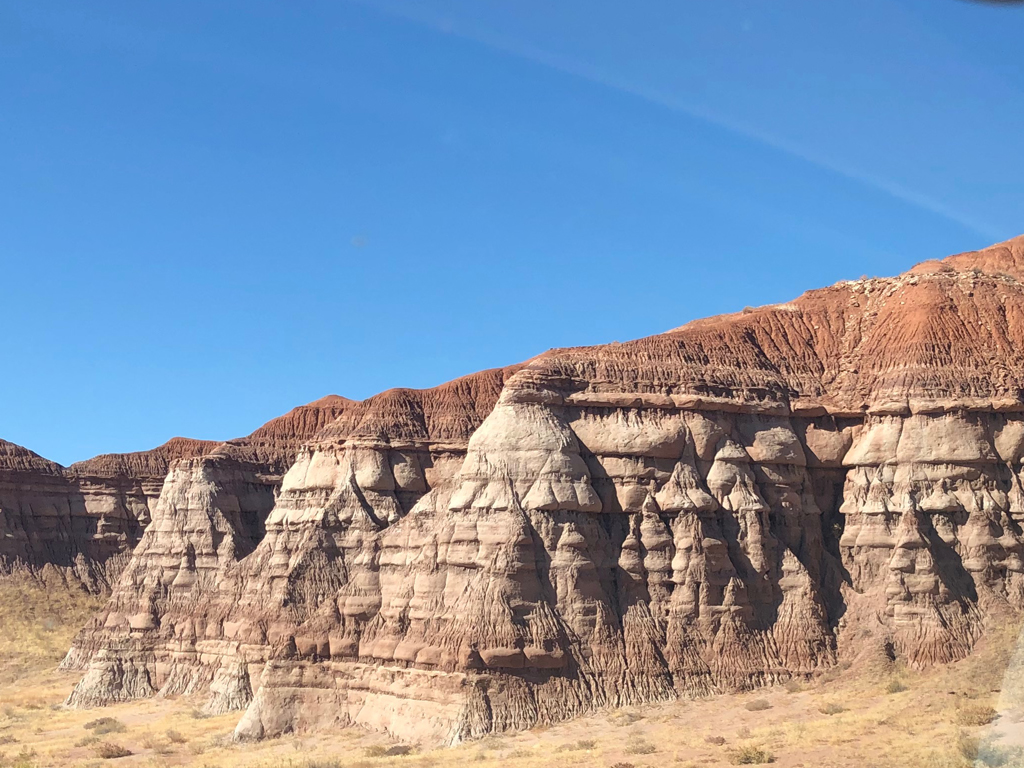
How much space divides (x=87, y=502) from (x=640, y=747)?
6520 cm

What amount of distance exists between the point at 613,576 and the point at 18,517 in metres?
57.8

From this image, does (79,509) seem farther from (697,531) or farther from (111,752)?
(697,531)

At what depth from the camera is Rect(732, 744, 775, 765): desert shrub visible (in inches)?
1256

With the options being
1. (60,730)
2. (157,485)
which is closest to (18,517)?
(157,485)

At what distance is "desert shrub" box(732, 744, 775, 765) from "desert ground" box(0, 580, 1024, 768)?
1.2 inches

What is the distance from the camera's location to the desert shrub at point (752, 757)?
31.9 meters

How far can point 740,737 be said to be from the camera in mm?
35031

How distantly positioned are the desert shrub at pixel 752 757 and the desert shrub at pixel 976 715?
16.7 feet

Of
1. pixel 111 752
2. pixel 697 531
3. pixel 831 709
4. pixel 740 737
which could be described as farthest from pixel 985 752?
pixel 111 752

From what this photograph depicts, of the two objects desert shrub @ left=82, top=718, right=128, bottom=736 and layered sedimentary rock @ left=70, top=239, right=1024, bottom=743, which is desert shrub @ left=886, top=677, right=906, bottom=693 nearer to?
layered sedimentary rock @ left=70, top=239, right=1024, bottom=743

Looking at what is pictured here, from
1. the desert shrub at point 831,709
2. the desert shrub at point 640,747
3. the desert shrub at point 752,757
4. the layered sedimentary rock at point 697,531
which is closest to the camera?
the desert shrub at point 752,757

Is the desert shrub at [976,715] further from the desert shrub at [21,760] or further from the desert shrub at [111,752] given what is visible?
the desert shrub at [21,760]

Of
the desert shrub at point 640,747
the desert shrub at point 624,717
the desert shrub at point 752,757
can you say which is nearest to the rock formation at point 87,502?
the desert shrub at point 624,717

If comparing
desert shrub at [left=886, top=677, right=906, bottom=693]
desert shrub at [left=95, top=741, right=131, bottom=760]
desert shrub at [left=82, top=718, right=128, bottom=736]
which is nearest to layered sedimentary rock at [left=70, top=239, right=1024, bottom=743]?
desert shrub at [left=886, top=677, right=906, bottom=693]
